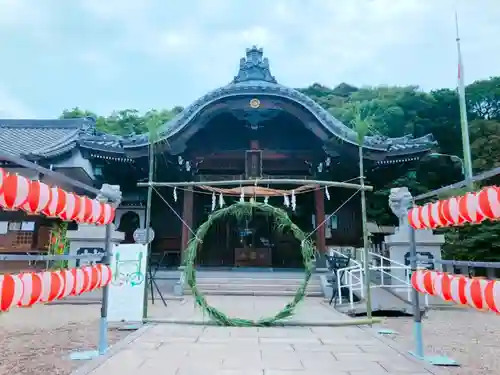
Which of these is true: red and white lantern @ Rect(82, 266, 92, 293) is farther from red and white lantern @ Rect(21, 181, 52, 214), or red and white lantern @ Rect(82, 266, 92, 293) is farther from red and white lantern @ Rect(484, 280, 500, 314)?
red and white lantern @ Rect(484, 280, 500, 314)

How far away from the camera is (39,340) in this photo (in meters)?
5.64

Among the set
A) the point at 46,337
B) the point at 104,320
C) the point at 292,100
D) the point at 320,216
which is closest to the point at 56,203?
the point at 104,320

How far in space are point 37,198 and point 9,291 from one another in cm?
82

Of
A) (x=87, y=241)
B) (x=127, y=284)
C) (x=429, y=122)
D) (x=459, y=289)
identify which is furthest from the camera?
(x=429, y=122)

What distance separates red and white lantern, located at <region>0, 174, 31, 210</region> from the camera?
2.95 meters

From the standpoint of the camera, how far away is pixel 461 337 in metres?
6.04

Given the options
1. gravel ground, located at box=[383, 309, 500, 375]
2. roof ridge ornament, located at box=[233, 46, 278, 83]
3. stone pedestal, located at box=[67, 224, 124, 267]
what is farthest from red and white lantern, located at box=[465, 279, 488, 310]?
roof ridge ornament, located at box=[233, 46, 278, 83]

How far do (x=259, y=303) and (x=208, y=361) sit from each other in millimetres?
4848

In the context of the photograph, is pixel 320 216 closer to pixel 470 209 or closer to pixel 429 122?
pixel 470 209

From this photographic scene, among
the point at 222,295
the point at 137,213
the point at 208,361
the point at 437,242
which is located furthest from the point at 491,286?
the point at 137,213

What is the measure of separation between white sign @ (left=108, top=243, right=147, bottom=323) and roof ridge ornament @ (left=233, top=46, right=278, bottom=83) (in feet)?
27.0

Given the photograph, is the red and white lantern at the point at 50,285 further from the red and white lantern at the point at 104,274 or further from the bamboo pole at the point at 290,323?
the bamboo pole at the point at 290,323

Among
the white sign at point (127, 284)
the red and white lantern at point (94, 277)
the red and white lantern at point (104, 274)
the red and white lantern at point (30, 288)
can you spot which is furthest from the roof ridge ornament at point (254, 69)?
the red and white lantern at point (30, 288)

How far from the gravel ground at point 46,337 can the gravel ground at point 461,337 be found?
4.26 meters
